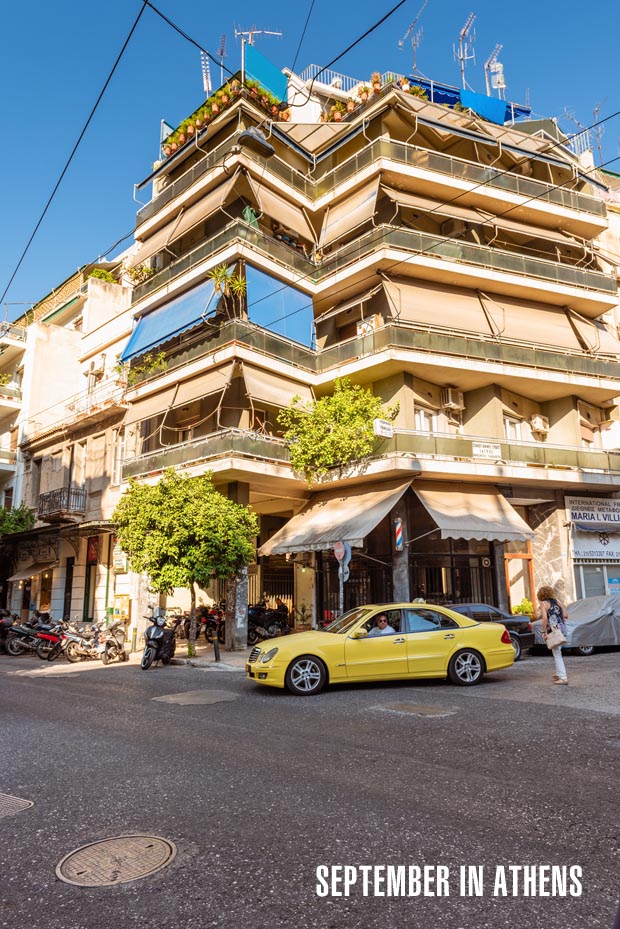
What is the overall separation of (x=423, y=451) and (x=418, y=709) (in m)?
11.3

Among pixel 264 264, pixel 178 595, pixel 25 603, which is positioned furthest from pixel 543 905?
pixel 25 603

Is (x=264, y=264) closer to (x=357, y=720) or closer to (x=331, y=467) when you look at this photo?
(x=331, y=467)

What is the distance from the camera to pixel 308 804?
4594 mm

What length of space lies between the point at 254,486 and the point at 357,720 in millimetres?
13265

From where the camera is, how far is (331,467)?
65.6 feet

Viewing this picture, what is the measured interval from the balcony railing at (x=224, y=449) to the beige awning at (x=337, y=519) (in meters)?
2.26

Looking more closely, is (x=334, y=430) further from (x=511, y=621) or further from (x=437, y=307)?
(x=511, y=621)

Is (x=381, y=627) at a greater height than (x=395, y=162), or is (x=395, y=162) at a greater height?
(x=395, y=162)

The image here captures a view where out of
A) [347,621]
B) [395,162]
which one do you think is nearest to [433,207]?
[395,162]

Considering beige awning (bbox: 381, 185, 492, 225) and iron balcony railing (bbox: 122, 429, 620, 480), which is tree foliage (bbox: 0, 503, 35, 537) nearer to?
iron balcony railing (bbox: 122, 429, 620, 480)

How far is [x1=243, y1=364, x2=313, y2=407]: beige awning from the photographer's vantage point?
1941 centimetres

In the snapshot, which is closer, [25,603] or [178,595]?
[178,595]

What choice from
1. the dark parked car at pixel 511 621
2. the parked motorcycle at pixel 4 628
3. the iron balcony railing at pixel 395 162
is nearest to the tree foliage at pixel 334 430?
the dark parked car at pixel 511 621

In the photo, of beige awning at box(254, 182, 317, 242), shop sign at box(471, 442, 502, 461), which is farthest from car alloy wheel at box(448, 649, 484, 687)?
beige awning at box(254, 182, 317, 242)
